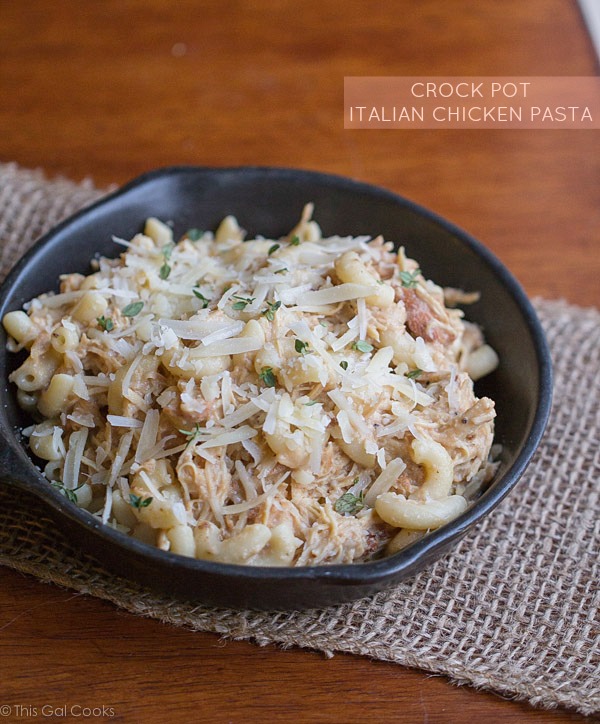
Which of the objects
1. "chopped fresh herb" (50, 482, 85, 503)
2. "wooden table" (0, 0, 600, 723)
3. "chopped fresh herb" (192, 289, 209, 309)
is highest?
"wooden table" (0, 0, 600, 723)

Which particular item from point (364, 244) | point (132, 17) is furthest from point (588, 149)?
point (132, 17)

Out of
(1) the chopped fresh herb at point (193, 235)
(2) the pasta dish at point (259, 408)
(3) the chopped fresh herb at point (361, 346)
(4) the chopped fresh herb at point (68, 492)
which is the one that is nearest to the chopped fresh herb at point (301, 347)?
(2) the pasta dish at point (259, 408)

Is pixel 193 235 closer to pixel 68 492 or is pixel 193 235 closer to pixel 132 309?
pixel 132 309

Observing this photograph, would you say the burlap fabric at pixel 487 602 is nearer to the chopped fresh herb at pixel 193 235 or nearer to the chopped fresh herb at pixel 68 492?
the chopped fresh herb at pixel 68 492

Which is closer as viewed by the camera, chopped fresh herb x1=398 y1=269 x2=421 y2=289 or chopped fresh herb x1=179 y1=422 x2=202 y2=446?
chopped fresh herb x1=179 y1=422 x2=202 y2=446

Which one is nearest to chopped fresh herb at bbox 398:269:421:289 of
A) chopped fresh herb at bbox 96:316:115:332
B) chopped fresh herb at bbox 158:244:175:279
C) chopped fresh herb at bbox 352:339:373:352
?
chopped fresh herb at bbox 352:339:373:352
